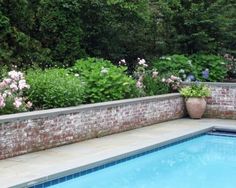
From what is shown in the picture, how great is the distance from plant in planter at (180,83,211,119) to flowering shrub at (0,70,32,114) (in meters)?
5.08

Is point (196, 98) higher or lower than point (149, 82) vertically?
lower

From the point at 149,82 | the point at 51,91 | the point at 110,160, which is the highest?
the point at 51,91

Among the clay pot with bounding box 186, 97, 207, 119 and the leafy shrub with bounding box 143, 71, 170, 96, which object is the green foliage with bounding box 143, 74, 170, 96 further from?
the clay pot with bounding box 186, 97, 207, 119

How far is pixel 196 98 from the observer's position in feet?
41.8

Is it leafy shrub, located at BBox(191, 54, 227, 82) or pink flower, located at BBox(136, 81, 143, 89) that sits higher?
leafy shrub, located at BBox(191, 54, 227, 82)

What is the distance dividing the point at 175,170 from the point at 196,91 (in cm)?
459

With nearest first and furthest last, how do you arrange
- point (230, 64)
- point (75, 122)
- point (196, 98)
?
point (75, 122), point (196, 98), point (230, 64)

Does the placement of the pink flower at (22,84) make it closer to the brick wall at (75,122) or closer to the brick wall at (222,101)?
the brick wall at (75,122)

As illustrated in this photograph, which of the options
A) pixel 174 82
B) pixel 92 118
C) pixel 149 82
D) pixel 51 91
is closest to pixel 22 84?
pixel 51 91

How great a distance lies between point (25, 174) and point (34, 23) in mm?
6963

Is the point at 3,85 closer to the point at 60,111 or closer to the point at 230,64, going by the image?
the point at 60,111

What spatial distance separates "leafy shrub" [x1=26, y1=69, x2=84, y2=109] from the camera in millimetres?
9289

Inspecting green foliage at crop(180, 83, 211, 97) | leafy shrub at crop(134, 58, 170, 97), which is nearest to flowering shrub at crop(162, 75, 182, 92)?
leafy shrub at crop(134, 58, 170, 97)

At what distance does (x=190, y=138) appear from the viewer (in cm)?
1062
